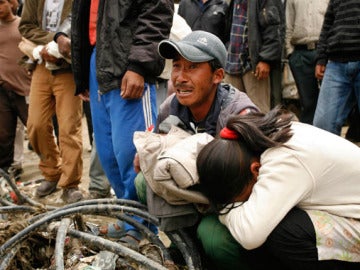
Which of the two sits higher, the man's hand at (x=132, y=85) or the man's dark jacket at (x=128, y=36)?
the man's dark jacket at (x=128, y=36)

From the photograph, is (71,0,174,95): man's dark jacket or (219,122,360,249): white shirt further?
(71,0,174,95): man's dark jacket

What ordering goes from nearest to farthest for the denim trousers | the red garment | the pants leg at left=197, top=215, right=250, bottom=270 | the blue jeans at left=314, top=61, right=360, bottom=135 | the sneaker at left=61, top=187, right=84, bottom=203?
the pants leg at left=197, top=215, right=250, bottom=270 < the red garment < the blue jeans at left=314, top=61, right=360, bottom=135 < the sneaker at left=61, top=187, right=84, bottom=203 < the denim trousers

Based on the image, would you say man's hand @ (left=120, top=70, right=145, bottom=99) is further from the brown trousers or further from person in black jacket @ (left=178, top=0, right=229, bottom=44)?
person in black jacket @ (left=178, top=0, right=229, bottom=44)

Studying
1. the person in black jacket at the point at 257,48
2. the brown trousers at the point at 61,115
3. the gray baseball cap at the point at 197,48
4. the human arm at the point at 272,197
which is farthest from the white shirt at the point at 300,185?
the person in black jacket at the point at 257,48

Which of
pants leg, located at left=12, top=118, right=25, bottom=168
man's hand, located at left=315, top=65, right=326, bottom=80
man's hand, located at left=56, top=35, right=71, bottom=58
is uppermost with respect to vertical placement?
man's hand, located at left=56, top=35, right=71, bottom=58

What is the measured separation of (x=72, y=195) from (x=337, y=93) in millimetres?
2427

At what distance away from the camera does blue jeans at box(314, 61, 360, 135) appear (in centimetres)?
377

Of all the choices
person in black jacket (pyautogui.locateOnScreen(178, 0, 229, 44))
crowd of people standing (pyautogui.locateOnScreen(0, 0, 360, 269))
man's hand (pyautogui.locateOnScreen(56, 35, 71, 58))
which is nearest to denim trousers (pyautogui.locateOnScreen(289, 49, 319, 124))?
crowd of people standing (pyautogui.locateOnScreen(0, 0, 360, 269))

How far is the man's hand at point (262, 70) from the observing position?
185 inches

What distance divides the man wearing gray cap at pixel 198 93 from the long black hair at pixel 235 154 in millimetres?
244

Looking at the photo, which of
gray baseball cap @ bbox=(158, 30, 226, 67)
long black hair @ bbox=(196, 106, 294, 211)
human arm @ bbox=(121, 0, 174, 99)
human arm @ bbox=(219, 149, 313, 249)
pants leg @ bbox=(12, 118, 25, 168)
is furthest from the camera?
pants leg @ bbox=(12, 118, 25, 168)

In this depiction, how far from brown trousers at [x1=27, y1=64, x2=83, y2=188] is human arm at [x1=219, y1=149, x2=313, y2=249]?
254 centimetres

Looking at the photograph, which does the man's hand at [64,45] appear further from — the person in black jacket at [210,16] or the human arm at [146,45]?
the person in black jacket at [210,16]

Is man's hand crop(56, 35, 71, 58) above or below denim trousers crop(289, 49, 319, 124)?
above
